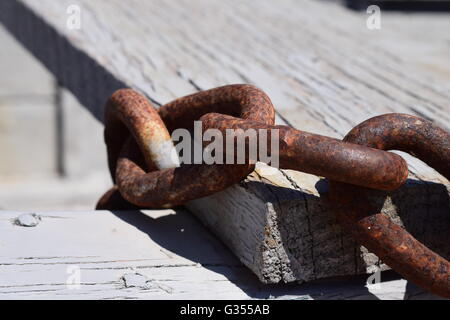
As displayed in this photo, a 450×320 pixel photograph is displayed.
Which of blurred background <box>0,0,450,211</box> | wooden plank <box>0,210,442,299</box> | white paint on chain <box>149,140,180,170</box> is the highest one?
white paint on chain <box>149,140,180,170</box>

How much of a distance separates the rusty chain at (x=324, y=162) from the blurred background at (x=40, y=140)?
4.64m

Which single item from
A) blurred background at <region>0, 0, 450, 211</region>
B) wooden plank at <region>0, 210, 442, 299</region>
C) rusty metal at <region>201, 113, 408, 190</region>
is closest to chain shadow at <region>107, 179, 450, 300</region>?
wooden plank at <region>0, 210, 442, 299</region>

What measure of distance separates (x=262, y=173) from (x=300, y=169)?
0.17 metres

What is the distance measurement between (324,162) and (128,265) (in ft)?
1.41

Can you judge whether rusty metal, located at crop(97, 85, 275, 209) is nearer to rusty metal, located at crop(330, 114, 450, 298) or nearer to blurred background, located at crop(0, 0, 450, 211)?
rusty metal, located at crop(330, 114, 450, 298)

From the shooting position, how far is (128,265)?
1414 millimetres

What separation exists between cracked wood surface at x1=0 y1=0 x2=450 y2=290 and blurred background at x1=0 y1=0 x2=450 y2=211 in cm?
315

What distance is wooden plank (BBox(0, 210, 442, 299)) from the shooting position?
4.40 ft

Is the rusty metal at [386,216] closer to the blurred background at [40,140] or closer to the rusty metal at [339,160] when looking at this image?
the rusty metal at [339,160]

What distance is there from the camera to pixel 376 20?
316 cm

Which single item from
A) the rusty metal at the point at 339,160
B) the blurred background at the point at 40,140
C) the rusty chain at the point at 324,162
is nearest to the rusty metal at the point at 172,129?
the rusty chain at the point at 324,162

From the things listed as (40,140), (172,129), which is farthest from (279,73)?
(40,140)

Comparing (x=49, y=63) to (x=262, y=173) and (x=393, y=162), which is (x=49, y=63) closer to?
(x=262, y=173)

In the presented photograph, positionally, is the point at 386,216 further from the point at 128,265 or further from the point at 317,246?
the point at 128,265
